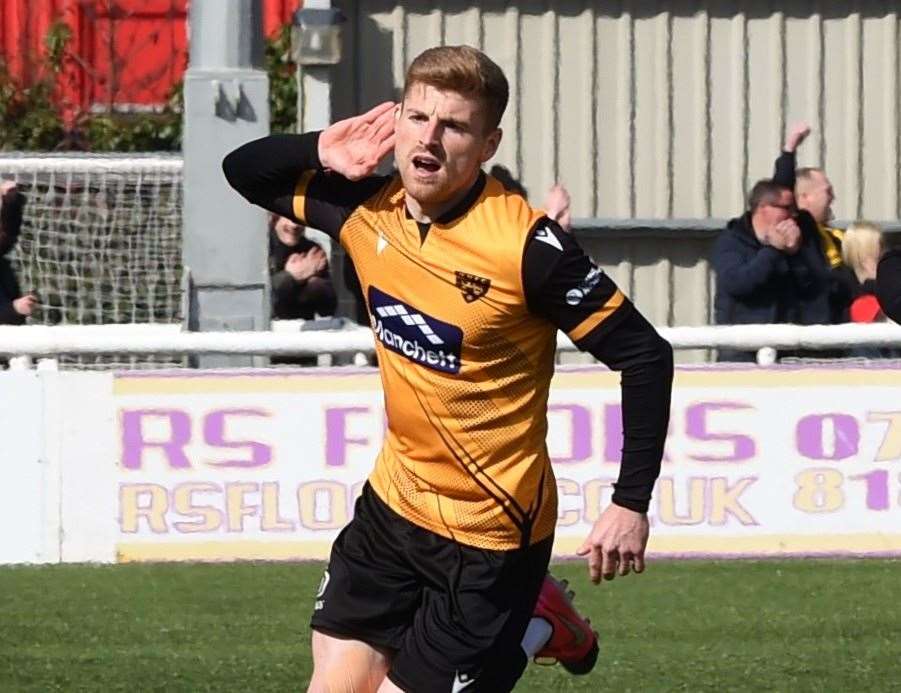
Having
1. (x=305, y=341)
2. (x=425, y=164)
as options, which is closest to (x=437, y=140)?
(x=425, y=164)

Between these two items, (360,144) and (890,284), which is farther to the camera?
(890,284)

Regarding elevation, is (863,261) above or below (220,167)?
below

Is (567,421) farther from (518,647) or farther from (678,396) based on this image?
(518,647)

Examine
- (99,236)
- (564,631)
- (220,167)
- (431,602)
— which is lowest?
(564,631)

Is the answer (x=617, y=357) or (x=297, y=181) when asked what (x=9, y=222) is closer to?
(x=297, y=181)

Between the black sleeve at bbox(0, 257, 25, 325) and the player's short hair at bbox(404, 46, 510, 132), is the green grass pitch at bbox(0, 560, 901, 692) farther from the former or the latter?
the player's short hair at bbox(404, 46, 510, 132)

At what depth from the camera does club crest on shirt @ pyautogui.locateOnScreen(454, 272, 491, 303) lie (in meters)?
5.05

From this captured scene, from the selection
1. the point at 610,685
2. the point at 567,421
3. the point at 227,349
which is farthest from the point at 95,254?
the point at 610,685

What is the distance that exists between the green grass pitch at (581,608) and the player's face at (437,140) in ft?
8.62

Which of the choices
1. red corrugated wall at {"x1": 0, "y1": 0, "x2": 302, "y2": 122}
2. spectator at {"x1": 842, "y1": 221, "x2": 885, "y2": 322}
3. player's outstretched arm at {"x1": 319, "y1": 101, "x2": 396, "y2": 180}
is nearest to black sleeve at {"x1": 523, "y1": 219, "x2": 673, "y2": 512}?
player's outstretched arm at {"x1": 319, "y1": 101, "x2": 396, "y2": 180}

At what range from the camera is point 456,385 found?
202 inches

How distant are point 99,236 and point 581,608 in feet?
18.1

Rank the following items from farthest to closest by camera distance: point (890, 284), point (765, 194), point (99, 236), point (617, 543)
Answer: point (99, 236) < point (765, 194) < point (890, 284) < point (617, 543)

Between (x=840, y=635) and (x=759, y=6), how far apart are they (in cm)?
785
